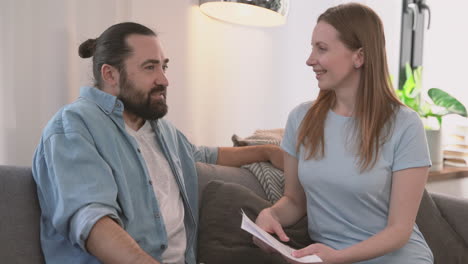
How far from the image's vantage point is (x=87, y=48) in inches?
65.7

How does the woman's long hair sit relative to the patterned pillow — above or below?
above

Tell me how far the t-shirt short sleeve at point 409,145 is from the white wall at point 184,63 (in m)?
1.16

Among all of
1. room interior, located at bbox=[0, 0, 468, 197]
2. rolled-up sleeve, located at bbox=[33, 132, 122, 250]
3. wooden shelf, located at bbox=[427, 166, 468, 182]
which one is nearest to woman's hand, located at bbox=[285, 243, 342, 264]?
rolled-up sleeve, located at bbox=[33, 132, 122, 250]

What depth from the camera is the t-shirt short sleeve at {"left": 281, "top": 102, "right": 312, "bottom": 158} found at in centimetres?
161

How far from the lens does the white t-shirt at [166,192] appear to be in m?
1.54

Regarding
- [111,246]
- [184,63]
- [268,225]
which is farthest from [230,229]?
[184,63]

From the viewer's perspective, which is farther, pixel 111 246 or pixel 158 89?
pixel 158 89

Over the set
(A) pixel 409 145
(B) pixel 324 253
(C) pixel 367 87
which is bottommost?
(B) pixel 324 253

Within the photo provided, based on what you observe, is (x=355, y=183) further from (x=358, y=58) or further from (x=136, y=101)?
(x=136, y=101)

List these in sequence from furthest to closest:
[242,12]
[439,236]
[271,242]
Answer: [242,12], [439,236], [271,242]

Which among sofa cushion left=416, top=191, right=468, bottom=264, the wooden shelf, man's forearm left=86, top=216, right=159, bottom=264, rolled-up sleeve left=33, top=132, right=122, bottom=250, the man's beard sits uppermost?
the man's beard

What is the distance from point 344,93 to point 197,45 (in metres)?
1.13

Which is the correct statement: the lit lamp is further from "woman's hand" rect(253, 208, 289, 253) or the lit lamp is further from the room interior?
"woman's hand" rect(253, 208, 289, 253)

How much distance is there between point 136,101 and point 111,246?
1.59 feet
